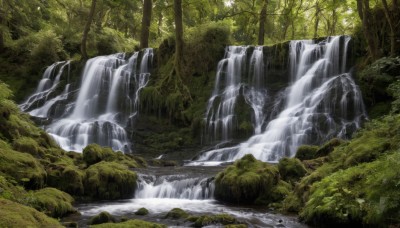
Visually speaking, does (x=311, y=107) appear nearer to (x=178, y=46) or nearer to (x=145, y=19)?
(x=178, y=46)

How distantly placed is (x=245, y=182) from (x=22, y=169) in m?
4.86

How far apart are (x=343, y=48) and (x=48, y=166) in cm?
1443

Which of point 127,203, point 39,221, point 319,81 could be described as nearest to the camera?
point 39,221

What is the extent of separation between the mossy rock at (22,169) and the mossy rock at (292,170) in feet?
18.9

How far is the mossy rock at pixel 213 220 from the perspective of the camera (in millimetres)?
7294

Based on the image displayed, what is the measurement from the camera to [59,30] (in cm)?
3045

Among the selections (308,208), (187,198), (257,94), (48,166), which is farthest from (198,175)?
(257,94)

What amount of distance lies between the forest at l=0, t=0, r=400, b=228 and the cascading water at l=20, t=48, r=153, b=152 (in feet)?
0.25

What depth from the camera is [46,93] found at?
77.3ft

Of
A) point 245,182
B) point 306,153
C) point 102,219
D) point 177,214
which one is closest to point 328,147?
point 306,153

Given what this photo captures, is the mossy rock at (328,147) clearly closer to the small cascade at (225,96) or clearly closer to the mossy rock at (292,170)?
the mossy rock at (292,170)

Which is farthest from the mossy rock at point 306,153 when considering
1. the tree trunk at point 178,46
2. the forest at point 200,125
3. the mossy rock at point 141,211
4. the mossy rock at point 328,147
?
the tree trunk at point 178,46

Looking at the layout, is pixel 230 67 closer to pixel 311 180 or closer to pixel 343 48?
pixel 343 48

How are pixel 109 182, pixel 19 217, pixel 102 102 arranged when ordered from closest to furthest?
pixel 19 217 → pixel 109 182 → pixel 102 102
